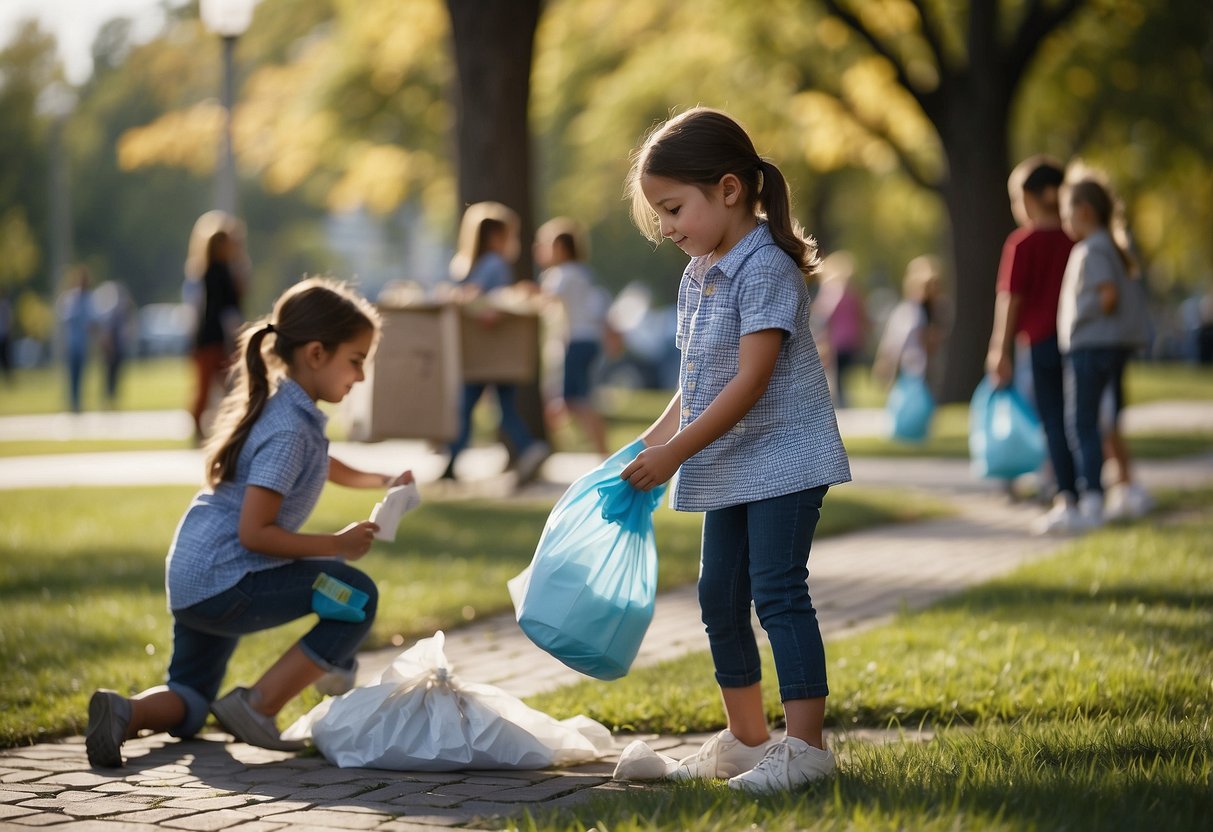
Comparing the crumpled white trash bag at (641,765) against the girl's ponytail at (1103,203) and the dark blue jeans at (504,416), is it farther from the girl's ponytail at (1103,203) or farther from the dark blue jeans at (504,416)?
the dark blue jeans at (504,416)

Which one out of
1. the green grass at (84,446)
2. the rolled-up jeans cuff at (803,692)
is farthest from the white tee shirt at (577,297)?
the rolled-up jeans cuff at (803,692)

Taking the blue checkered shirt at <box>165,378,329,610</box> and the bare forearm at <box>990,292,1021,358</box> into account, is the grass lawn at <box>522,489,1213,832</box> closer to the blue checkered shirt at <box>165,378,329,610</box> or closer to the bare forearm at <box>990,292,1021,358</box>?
the blue checkered shirt at <box>165,378,329,610</box>

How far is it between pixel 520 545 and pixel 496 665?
278 cm

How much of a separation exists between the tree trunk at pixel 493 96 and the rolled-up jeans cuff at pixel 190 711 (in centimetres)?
839

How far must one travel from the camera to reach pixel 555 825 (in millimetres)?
3254

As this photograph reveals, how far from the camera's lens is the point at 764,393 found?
12.5 ft

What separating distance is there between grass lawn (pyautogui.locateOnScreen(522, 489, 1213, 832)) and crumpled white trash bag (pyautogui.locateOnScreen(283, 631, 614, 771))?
437 millimetres

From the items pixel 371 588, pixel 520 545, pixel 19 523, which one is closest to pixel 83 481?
pixel 19 523

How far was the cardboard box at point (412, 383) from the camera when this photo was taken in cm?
973

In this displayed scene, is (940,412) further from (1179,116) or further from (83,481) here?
(83,481)

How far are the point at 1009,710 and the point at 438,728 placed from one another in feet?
5.38

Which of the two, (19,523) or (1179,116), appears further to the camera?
(1179,116)

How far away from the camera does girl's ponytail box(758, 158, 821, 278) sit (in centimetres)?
382

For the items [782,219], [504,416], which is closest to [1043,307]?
[504,416]
